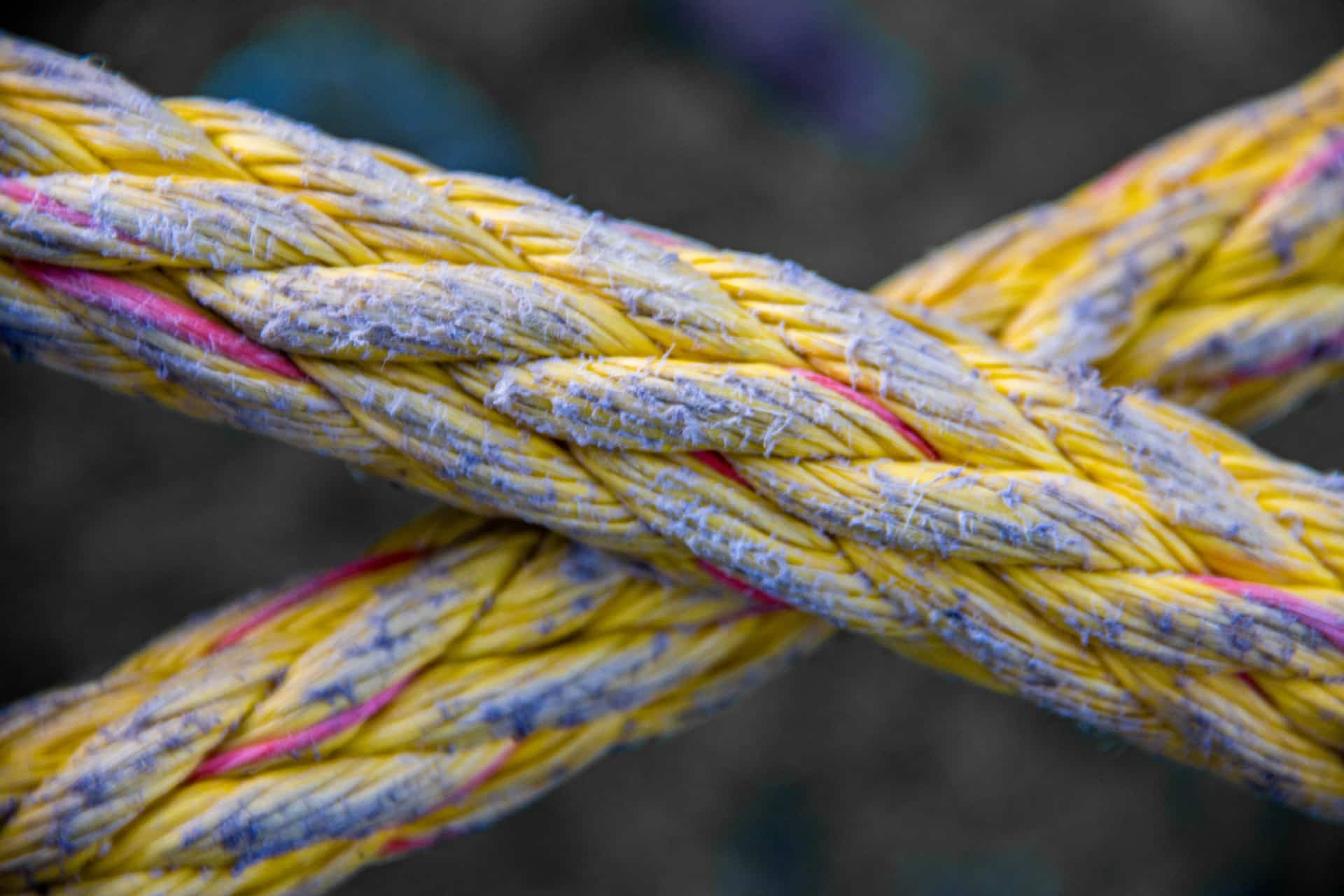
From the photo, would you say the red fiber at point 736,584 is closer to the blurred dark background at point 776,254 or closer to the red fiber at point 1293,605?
the red fiber at point 1293,605

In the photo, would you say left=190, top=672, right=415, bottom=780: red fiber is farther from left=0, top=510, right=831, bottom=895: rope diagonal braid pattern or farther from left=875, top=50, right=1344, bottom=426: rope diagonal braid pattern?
left=875, top=50, right=1344, bottom=426: rope diagonal braid pattern

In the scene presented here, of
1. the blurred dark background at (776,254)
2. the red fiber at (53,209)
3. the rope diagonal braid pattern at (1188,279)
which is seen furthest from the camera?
the blurred dark background at (776,254)

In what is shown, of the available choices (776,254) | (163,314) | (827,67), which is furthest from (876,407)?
(827,67)

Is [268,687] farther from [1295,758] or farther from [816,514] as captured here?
[1295,758]

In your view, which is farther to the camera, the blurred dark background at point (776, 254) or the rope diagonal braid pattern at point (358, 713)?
the blurred dark background at point (776, 254)

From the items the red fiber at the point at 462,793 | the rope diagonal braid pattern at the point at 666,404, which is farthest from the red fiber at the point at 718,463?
the red fiber at the point at 462,793

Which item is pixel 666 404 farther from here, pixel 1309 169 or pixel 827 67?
pixel 827 67
